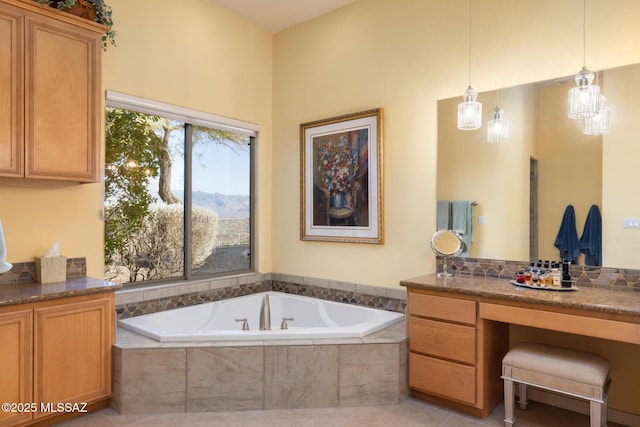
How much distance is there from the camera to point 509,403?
7.84 ft

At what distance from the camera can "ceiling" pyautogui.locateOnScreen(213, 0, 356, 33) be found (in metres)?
3.70

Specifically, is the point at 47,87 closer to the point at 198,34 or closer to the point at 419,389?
the point at 198,34

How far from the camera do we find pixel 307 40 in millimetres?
4023

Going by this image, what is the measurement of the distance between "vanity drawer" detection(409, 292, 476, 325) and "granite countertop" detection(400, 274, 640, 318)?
64 mm

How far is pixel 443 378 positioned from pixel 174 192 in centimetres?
258

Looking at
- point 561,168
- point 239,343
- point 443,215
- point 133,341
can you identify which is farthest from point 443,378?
point 133,341

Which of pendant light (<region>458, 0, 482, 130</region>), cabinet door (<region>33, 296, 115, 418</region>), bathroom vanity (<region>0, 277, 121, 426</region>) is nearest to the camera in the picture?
bathroom vanity (<region>0, 277, 121, 426</region>)

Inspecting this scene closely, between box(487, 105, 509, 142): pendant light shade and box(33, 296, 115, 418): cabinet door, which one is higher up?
box(487, 105, 509, 142): pendant light shade

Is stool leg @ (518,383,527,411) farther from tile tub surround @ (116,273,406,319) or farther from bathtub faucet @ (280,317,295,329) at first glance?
bathtub faucet @ (280,317,295,329)

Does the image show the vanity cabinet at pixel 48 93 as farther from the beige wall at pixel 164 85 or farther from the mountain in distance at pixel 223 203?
the mountain in distance at pixel 223 203

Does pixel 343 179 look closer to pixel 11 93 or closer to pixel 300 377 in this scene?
pixel 300 377

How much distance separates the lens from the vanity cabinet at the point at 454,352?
2514 mm

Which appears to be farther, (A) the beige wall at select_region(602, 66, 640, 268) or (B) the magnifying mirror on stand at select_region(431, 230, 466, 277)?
(B) the magnifying mirror on stand at select_region(431, 230, 466, 277)

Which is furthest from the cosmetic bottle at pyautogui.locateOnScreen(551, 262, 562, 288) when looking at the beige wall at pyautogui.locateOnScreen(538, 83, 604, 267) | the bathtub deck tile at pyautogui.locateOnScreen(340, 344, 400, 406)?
the bathtub deck tile at pyautogui.locateOnScreen(340, 344, 400, 406)
